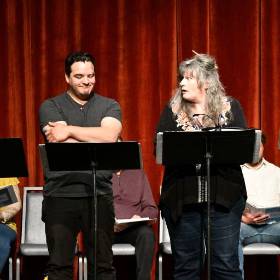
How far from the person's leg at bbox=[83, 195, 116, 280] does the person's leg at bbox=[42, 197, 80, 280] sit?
0.09 metres

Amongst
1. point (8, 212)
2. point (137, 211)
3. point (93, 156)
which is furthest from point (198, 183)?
point (8, 212)

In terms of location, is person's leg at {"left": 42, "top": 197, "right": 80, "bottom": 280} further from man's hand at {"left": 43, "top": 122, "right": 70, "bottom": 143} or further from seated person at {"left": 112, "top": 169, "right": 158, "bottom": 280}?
seated person at {"left": 112, "top": 169, "right": 158, "bottom": 280}

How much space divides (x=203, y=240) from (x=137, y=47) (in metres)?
2.79

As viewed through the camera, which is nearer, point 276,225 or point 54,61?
point 276,225

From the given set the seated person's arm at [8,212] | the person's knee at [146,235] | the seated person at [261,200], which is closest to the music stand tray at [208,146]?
the seated person at [261,200]

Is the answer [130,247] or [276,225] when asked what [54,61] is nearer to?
[130,247]

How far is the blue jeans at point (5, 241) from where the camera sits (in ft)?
17.7

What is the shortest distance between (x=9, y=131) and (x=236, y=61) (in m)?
2.14

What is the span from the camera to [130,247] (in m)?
5.41

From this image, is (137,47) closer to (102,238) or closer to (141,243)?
(141,243)

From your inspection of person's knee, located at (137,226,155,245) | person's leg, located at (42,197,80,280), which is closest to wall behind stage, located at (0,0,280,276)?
person's knee, located at (137,226,155,245)

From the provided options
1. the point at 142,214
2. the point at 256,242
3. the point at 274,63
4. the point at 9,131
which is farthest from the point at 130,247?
the point at 274,63

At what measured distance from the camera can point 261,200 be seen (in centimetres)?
568

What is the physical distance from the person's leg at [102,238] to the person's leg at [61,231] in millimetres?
89
